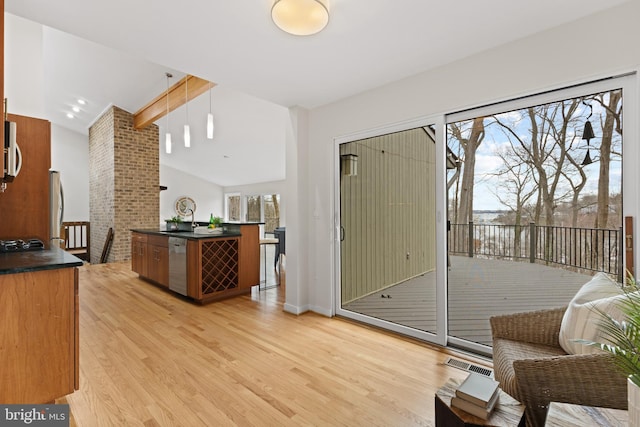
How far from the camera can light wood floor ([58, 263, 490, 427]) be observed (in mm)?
1803

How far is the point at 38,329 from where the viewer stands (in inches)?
66.1

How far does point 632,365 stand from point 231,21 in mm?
2535

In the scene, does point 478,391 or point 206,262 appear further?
point 206,262

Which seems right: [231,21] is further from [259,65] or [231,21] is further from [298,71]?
[298,71]

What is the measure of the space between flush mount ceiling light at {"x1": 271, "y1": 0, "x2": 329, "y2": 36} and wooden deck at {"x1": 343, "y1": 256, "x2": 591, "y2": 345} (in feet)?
6.89

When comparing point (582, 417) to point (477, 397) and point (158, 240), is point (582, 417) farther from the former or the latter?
point (158, 240)

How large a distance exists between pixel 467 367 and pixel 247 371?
64.3 inches

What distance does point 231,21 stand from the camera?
2055 millimetres

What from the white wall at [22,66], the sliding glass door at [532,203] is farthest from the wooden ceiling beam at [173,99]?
the sliding glass door at [532,203]

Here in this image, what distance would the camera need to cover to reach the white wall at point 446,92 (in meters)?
1.90

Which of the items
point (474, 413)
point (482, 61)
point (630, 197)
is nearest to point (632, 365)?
point (474, 413)

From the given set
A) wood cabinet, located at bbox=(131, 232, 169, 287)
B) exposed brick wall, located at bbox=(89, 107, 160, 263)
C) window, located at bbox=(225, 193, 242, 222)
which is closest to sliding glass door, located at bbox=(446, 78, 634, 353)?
wood cabinet, located at bbox=(131, 232, 169, 287)

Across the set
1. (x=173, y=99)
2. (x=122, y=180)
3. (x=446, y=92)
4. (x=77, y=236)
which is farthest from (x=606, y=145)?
(x=77, y=236)

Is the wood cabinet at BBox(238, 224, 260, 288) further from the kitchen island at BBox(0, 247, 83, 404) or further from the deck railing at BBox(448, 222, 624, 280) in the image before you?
the deck railing at BBox(448, 222, 624, 280)
